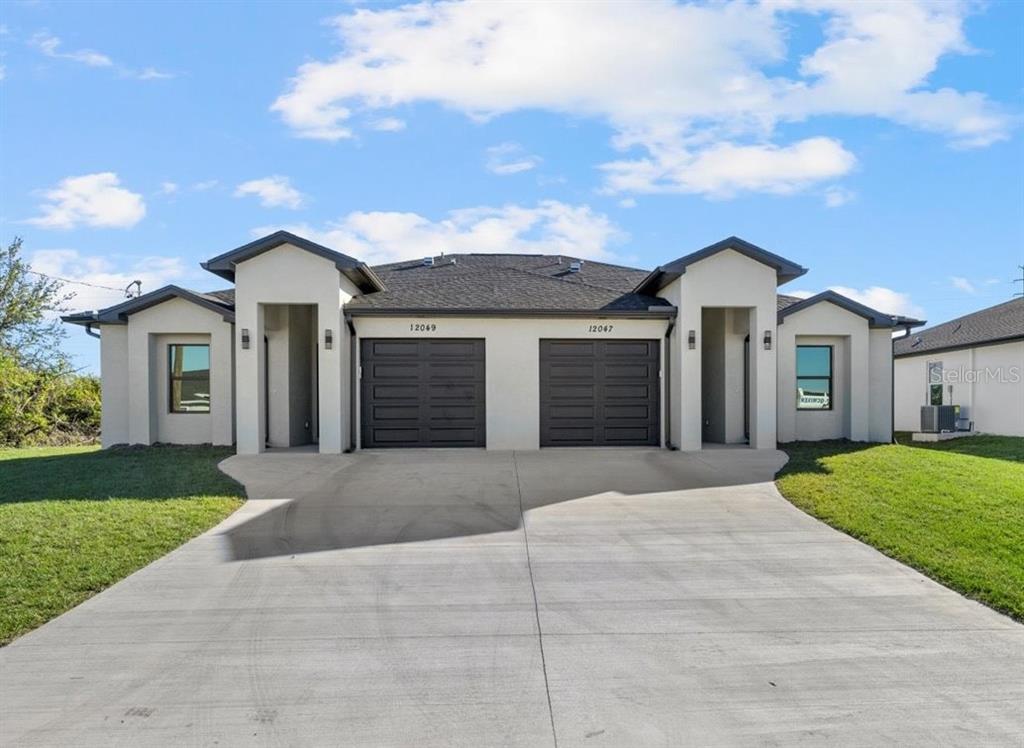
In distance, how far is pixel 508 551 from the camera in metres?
7.28

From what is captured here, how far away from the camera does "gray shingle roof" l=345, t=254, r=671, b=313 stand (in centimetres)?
1453

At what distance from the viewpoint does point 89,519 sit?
8234 mm

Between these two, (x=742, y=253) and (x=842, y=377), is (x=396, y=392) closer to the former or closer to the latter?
(x=742, y=253)

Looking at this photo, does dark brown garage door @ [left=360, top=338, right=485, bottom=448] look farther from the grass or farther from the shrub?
the shrub

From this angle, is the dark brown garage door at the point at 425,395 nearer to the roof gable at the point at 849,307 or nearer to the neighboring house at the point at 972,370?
the roof gable at the point at 849,307

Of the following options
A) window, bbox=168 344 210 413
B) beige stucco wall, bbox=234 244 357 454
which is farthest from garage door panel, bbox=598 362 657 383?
window, bbox=168 344 210 413

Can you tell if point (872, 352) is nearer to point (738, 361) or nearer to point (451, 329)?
point (738, 361)

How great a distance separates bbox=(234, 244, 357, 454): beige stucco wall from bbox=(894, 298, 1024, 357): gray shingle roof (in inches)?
679

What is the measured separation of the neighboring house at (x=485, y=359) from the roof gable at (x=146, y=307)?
4cm

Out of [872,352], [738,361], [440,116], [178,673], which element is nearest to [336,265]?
[440,116]

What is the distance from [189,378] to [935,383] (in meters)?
22.0

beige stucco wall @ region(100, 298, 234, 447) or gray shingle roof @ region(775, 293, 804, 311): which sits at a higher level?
gray shingle roof @ region(775, 293, 804, 311)

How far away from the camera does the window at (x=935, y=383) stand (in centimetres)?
2255

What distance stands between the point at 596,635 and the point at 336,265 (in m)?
10.1
